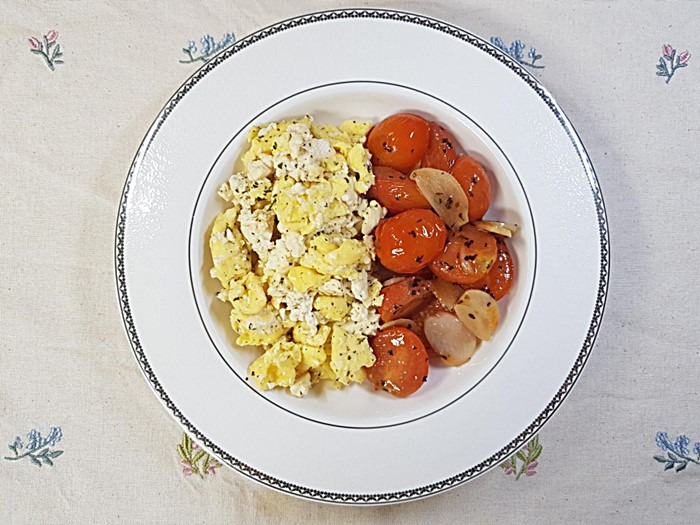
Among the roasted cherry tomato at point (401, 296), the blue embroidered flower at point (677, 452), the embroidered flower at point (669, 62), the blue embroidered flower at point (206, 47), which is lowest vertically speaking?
the blue embroidered flower at point (677, 452)

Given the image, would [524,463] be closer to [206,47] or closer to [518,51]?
[518,51]

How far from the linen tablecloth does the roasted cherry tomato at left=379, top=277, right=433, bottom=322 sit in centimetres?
46

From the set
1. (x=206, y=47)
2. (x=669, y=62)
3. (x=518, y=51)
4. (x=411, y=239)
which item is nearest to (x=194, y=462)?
(x=411, y=239)

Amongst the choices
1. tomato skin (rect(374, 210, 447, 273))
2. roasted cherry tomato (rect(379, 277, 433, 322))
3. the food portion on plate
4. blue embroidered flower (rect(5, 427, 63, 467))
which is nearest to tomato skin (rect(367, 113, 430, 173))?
the food portion on plate

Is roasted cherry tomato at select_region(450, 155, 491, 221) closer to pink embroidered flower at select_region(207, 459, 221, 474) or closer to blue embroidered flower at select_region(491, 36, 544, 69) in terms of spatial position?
blue embroidered flower at select_region(491, 36, 544, 69)

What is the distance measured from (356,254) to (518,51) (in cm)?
69

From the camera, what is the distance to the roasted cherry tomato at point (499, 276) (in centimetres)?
159

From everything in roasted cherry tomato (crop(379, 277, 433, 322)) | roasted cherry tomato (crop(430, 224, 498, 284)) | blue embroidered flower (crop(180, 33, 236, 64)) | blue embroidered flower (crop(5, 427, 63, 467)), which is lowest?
blue embroidered flower (crop(5, 427, 63, 467))

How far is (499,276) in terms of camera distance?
1.59 metres


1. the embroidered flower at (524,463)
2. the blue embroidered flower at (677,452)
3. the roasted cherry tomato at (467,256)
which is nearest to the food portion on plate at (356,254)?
the roasted cherry tomato at (467,256)

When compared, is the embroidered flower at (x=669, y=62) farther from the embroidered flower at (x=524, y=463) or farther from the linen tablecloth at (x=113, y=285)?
the embroidered flower at (x=524, y=463)

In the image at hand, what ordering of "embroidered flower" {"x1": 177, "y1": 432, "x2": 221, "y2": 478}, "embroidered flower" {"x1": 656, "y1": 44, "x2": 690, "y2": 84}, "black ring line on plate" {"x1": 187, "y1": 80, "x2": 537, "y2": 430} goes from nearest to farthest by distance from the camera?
"black ring line on plate" {"x1": 187, "y1": 80, "x2": 537, "y2": 430}, "embroidered flower" {"x1": 177, "y1": 432, "x2": 221, "y2": 478}, "embroidered flower" {"x1": 656, "y1": 44, "x2": 690, "y2": 84}

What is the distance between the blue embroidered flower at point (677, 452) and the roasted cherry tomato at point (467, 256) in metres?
0.63

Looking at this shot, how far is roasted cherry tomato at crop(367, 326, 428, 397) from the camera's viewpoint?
5.08ft
